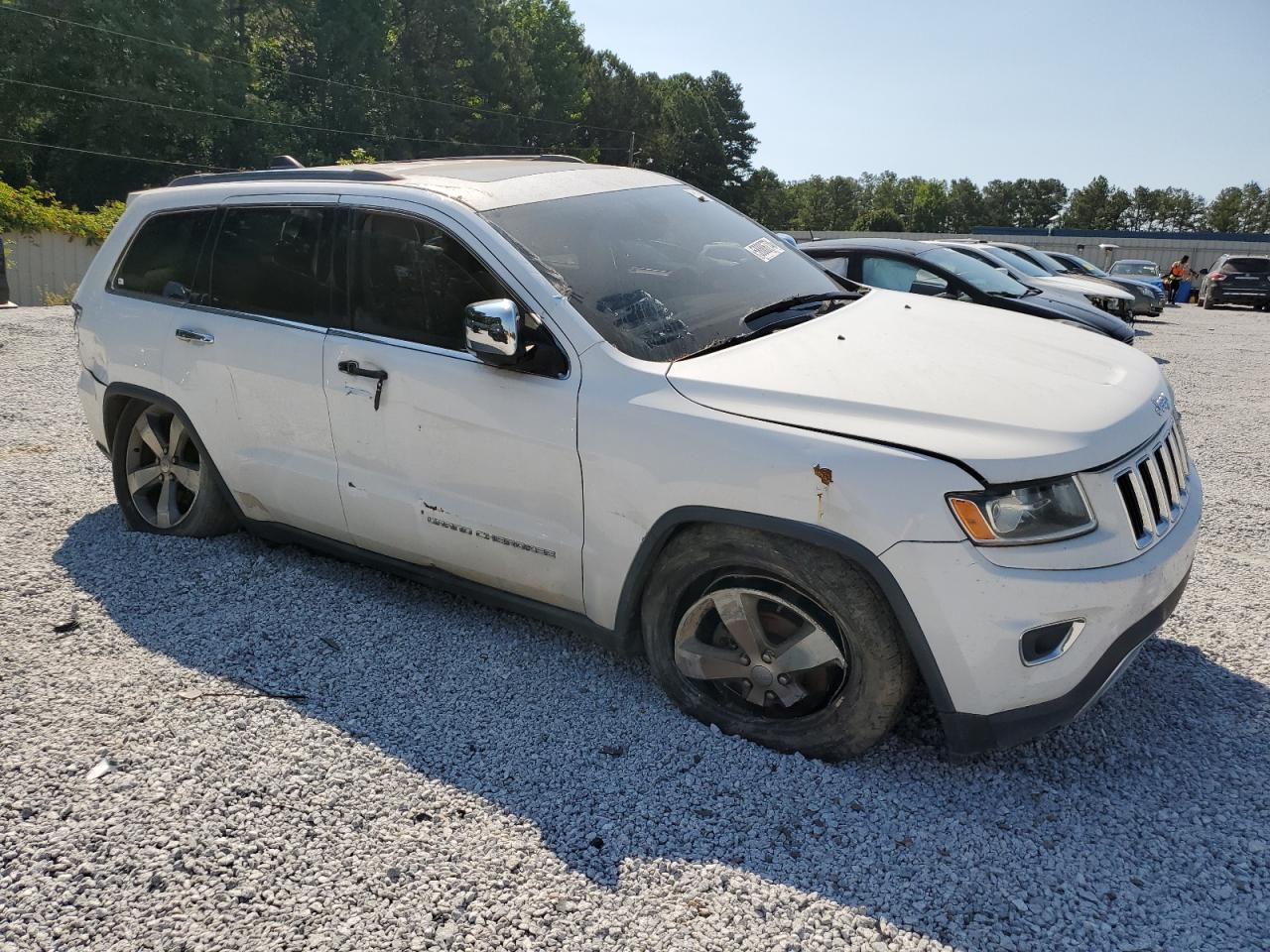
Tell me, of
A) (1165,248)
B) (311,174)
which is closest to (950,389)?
(311,174)

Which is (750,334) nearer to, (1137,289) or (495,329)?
(495,329)

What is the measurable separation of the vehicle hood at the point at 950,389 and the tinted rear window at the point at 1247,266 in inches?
1065

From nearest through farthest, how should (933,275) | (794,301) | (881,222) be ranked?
(794,301) < (933,275) < (881,222)

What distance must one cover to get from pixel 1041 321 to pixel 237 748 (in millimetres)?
3437

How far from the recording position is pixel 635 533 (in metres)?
3.13

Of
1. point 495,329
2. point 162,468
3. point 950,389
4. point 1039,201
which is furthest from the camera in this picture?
point 1039,201

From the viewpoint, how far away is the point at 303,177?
4.30 metres

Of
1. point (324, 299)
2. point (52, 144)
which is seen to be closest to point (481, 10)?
point (52, 144)

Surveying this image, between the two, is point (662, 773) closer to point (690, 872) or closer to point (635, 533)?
point (690, 872)

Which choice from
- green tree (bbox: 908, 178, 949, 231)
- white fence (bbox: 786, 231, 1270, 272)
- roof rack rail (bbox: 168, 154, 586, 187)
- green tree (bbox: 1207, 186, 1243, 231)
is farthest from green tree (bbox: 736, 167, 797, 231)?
roof rack rail (bbox: 168, 154, 586, 187)

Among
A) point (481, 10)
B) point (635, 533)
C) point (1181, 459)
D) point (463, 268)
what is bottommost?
→ point (635, 533)

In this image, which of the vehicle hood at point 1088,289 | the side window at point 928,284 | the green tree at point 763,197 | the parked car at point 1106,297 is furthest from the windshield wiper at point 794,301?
the green tree at point 763,197

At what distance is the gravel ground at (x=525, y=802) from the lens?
244 centimetres

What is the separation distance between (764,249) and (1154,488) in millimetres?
1872
